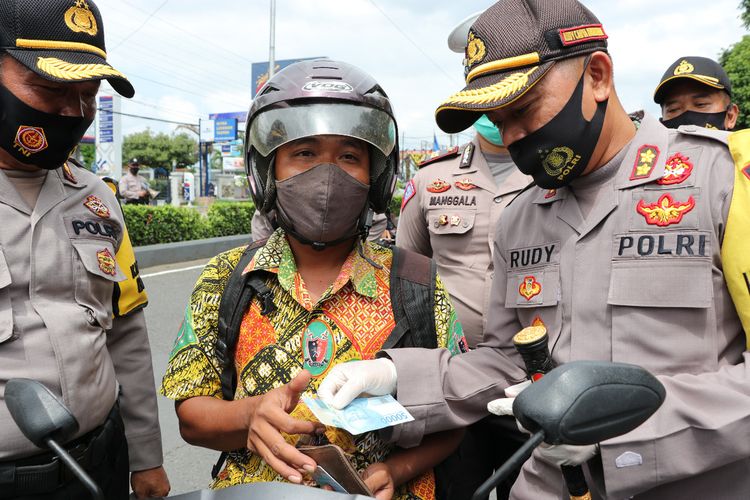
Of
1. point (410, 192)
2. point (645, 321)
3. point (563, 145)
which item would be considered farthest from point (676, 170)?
point (410, 192)

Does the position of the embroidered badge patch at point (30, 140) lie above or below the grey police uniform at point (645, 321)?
above

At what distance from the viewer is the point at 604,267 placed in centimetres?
152

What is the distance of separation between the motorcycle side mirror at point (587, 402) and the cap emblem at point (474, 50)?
92 centimetres

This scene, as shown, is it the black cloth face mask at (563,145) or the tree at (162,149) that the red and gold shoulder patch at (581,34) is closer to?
the black cloth face mask at (563,145)

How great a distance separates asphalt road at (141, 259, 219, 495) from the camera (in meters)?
3.61

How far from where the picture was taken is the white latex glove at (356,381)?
1.42 m

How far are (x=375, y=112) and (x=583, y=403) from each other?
111 cm

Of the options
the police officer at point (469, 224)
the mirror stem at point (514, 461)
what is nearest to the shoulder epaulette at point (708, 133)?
the mirror stem at point (514, 461)

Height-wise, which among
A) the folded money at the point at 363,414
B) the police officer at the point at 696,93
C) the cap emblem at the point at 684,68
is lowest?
the folded money at the point at 363,414

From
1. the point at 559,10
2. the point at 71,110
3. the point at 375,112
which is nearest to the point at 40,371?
the point at 71,110

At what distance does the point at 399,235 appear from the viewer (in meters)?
3.47

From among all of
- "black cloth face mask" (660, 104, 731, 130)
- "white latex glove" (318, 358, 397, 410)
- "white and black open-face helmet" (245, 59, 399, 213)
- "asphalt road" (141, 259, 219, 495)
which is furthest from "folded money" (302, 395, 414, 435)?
"black cloth face mask" (660, 104, 731, 130)

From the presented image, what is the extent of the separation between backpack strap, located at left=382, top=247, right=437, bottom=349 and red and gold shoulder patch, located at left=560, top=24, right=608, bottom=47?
700 mm

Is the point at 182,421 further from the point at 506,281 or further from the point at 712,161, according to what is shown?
the point at 712,161
